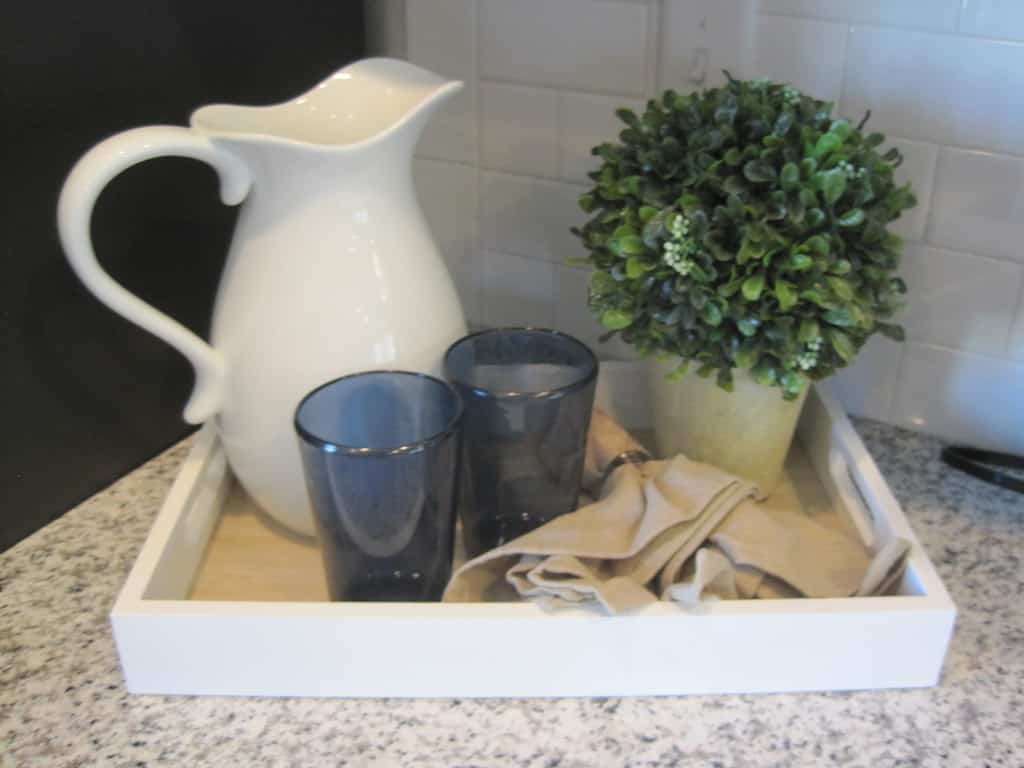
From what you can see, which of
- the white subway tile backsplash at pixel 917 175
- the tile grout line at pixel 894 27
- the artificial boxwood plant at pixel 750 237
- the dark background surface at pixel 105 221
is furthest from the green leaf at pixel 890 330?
the dark background surface at pixel 105 221

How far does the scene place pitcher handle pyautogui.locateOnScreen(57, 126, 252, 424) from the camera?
1.89 feet

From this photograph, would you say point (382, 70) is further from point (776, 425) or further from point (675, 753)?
point (675, 753)

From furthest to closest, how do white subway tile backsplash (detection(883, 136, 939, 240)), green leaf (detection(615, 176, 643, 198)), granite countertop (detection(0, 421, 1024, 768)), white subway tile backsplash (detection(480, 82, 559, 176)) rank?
white subway tile backsplash (detection(480, 82, 559, 176)) < white subway tile backsplash (detection(883, 136, 939, 240)) < green leaf (detection(615, 176, 643, 198)) < granite countertop (detection(0, 421, 1024, 768))

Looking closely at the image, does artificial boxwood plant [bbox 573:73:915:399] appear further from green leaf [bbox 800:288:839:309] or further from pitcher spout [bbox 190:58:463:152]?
pitcher spout [bbox 190:58:463:152]

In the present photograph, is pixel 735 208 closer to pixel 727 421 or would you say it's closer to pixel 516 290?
pixel 727 421

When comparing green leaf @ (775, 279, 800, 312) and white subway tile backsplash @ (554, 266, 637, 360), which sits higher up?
green leaf @ (775, 279, 800, 312)

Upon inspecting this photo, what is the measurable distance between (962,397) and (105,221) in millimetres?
646

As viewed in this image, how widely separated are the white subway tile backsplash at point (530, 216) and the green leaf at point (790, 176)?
30cm

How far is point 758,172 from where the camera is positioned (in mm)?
608

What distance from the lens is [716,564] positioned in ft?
1.90

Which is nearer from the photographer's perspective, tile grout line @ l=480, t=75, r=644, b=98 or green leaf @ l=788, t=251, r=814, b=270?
green leaf @ l=788, t=251, r=814, b=270

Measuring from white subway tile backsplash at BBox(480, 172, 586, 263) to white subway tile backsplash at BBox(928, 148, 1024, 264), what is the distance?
0.94 ft

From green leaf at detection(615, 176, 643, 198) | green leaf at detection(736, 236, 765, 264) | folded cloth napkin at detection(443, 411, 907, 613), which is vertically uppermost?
green leaf at detection(615, 176, 643, 198)

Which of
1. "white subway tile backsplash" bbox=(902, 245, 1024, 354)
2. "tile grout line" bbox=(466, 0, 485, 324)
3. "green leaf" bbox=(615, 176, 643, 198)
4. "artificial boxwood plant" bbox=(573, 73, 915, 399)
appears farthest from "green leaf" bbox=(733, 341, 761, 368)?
"tile grout line" bbox=(466, 0, 485, 324)
